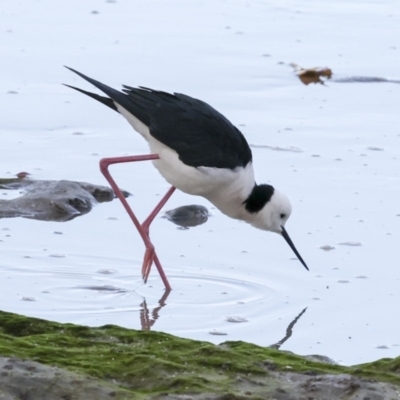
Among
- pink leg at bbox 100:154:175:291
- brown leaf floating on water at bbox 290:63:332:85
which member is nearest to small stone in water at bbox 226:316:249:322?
pink leg at bbox 100:154:175:291

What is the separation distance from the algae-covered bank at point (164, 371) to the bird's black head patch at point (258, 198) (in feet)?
6.85

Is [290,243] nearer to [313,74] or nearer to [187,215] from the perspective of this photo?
[187,215]

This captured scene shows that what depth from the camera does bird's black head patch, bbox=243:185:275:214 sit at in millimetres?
5469

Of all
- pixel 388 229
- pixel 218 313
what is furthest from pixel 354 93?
pixel 218 313

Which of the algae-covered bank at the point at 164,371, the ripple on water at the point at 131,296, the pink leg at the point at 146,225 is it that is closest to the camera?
the algae-covered bank at the point at 164,371

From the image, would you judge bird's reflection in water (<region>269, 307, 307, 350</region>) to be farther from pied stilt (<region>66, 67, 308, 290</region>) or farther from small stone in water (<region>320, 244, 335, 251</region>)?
small stone in water (<region>320, 244, 335, 251</region>)

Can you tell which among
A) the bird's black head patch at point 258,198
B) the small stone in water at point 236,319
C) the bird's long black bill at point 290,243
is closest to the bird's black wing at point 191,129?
the bird's black head patch at point 258,198

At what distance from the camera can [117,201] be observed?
6.17m

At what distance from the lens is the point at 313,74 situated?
880 cm

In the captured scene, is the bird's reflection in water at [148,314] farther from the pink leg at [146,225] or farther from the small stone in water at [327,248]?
the small stone in water at [327,248]

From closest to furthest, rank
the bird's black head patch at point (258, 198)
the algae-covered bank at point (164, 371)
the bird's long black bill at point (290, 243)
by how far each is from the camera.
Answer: the algae-covered bank at point (164, 371) < the bird's long black bill at point (290, 243) < the bird's black head patch at point (258, 198)

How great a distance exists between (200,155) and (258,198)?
407 mm

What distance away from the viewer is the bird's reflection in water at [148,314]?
458 cm

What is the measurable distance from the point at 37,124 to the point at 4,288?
8.75 ft
